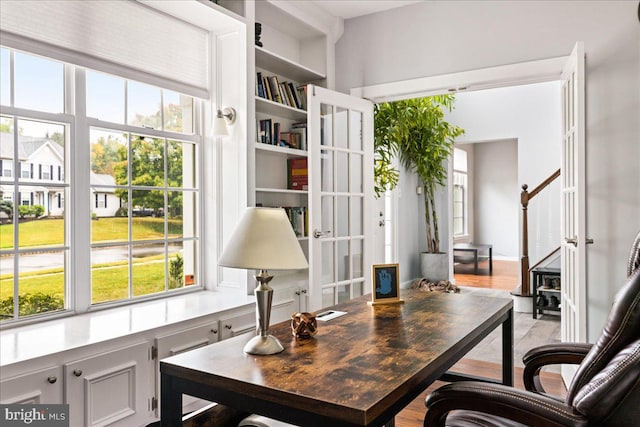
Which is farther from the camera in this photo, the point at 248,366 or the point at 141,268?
the point at 141,268

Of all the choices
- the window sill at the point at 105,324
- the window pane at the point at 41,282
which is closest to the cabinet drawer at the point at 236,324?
the window sill at the point at 105,324

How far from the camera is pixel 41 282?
2678 mm

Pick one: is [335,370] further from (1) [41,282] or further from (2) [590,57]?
(2) [590,57]

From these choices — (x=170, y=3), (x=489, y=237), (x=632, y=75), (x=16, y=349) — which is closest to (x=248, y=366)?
(x=16, y=349)

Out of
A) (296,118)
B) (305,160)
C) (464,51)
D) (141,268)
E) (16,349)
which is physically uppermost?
(464,51)

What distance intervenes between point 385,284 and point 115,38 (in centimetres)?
218

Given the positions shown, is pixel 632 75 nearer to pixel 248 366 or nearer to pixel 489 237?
pixel 248 366

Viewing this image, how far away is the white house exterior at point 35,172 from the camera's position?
2.54 meters

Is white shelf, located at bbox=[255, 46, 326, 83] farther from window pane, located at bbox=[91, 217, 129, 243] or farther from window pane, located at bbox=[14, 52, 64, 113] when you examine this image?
window pane, located at bbox=[91, 217, 129, 243]

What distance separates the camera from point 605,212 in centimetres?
323

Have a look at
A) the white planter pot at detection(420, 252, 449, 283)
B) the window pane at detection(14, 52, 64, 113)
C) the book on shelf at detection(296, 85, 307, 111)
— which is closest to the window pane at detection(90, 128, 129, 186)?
the window pane at detection(14, 52, 64, 113)

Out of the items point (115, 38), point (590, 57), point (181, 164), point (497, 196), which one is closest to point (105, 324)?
point (181, 164)

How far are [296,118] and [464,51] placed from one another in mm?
1514

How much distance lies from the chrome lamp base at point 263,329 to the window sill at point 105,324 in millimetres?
1048
